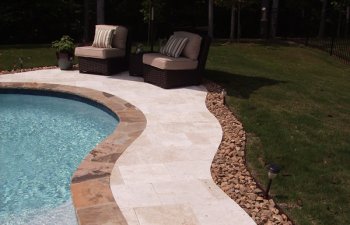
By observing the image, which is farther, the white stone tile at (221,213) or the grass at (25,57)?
the grass at (25,57)

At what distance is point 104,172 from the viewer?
478cm

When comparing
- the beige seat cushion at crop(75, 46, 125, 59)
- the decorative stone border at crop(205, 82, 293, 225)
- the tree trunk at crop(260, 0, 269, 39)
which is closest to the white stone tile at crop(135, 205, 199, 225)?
the decorative stone border at crop(205, 82, 293, 225)

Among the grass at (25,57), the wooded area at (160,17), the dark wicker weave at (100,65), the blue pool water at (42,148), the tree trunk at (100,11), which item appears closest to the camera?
the blue pool water at (42,148)

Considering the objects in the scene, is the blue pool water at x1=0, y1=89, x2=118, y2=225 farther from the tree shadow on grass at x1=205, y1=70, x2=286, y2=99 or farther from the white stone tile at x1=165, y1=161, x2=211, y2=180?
the tree shadow on grass at x1=205, y1=70, x2=286, y2=99

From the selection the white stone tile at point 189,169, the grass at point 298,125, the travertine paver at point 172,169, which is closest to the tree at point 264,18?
the grass at point 298,125

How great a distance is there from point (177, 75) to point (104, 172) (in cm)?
455

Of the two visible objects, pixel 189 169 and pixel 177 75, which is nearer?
pixel 189 169

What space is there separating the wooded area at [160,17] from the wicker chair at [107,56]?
5862 mm

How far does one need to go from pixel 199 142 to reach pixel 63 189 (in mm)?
2115

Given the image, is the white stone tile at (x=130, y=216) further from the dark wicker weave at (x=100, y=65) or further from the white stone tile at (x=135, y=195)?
the dark wicker weave at (x=100, y=65)

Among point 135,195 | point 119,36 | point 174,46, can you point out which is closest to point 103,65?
point 119,36

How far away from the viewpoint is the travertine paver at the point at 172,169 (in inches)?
157

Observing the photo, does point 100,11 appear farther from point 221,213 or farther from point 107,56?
point 221,213

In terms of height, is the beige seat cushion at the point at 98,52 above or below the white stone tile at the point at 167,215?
above
